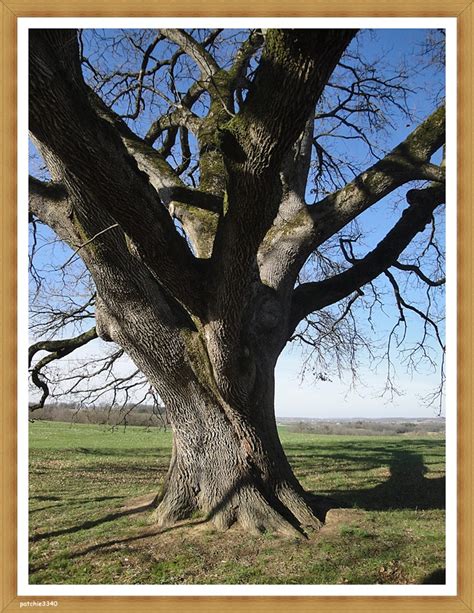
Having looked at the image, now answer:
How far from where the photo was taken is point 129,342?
5117 mm

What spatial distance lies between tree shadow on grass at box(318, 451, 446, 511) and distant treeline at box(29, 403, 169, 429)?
338 cm

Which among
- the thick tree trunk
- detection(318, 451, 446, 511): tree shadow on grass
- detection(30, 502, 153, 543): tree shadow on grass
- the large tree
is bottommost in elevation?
detection(318, 451, 446, 511): tree shadow on grass

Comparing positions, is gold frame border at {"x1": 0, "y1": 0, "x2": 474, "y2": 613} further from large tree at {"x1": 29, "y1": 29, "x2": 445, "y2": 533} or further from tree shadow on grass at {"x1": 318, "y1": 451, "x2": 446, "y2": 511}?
tree shadow on grass at {"x1": 318, "y1": 451, "x2": 446, "y2": 511}

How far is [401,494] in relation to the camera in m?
7.54

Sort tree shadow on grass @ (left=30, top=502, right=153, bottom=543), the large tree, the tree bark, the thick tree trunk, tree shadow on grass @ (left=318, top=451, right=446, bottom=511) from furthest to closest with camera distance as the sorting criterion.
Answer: tree shadow on grass @ (left=318, top=451, right=446, bottom=511), tree shadow on grass @ (left=30, top=502, right=153, bottom=543), the thick tree trunk, the tree bark, the large tree

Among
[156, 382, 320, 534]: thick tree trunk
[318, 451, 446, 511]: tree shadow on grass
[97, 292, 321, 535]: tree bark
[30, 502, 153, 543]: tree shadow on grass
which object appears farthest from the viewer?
[318, 451, 446, 511]: tree shadow on grass

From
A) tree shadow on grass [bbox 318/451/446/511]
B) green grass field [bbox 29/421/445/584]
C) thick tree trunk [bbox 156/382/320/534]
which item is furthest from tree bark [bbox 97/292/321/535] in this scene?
tree shadow on grass [bbox 318/451/446/511]

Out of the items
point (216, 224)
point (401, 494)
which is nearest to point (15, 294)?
point (216, 224)

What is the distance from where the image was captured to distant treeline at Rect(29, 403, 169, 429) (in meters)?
8.57

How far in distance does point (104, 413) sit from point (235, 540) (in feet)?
16.6

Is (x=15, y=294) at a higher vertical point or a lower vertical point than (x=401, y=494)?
higher

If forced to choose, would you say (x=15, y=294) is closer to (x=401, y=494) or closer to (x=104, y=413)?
(x=104, y=413)

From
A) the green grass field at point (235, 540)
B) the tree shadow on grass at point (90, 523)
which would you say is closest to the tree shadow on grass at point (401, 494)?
the green grass field at point (235, 540)
